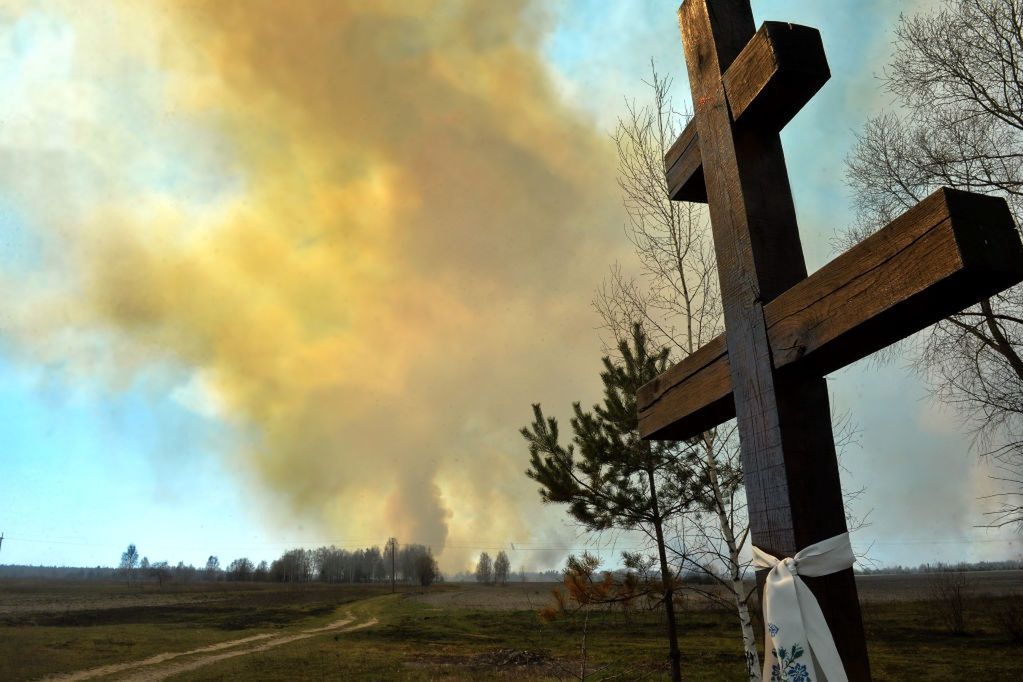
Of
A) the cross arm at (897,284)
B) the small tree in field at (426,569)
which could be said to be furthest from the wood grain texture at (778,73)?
the small tree in field at (426,569)

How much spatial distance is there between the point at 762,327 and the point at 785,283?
134 millimetres

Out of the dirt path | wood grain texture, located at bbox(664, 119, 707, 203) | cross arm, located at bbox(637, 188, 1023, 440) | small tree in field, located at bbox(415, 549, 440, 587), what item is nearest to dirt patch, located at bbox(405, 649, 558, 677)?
the dirt path

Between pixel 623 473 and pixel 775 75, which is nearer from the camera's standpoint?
pixel 775 75

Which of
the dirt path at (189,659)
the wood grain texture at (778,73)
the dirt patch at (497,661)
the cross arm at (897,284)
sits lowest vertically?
the dirt path at (189,659)

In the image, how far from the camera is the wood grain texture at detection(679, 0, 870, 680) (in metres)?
1.28

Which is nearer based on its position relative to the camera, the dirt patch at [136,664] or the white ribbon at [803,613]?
the white ribbon at [803,613]

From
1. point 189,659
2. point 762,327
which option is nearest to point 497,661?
point 189,659

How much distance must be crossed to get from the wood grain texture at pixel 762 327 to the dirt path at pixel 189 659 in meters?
17.8

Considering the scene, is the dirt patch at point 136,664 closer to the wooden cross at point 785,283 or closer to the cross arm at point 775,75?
the wooden cross at point 785,283

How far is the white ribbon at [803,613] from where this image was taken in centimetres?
119

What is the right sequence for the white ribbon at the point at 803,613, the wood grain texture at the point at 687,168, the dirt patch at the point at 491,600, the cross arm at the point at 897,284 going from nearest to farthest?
1. the cross arm at the point at 897,284
2. the white ribbon at the point at 803,613
3. the wood grain texture at the point at 687,168
4. the dirt patch at the point at 491,600

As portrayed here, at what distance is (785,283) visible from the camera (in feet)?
4.81

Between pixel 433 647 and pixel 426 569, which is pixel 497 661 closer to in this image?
pixel 433 647

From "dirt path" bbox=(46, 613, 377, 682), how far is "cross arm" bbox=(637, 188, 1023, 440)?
1798 cm
